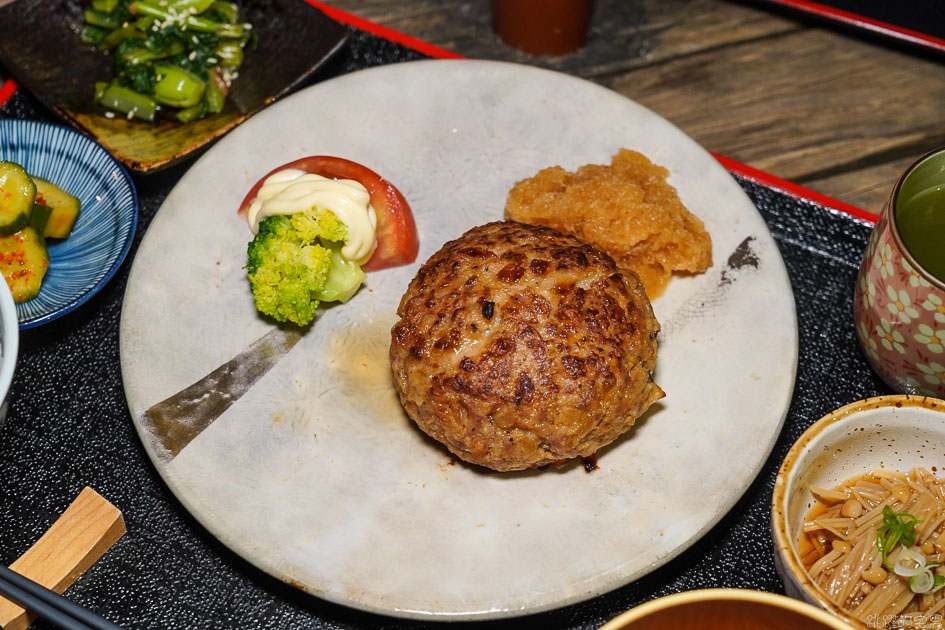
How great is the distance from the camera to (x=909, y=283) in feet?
9.21

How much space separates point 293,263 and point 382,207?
0.50 meters

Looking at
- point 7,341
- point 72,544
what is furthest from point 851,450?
point 7,341

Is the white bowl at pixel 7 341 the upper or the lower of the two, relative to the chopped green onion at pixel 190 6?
lower

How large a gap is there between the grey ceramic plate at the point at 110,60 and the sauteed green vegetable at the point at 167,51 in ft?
0.21

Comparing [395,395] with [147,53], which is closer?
[395,395]

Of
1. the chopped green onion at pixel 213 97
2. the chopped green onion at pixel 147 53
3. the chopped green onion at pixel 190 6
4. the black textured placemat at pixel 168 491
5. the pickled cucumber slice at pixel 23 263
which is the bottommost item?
the black textured placemat at pixel 168 491

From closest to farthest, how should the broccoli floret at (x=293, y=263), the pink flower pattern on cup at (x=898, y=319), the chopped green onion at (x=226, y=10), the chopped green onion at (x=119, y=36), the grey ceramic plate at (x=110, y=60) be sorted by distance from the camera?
the pink flower pattern on cup at (x=898, y=319), the broccoli floret at (x=293, y=263), the grey ceramic plate at (x=110, y=60), the chopped green onion at (x=119, y=36), the chopped green onion at (x=226, y=10)

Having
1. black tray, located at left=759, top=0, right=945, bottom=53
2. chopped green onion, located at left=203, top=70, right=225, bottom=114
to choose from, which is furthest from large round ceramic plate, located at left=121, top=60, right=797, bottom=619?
black tray, located at left=759, top=0, right=945, bottom=53

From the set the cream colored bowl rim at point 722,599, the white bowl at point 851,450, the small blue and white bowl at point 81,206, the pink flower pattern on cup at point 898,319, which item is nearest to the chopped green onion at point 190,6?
the small blue and white bowl at point 81,206

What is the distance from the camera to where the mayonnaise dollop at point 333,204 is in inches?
129

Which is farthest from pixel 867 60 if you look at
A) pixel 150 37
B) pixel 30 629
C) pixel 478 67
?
pixel 30 629

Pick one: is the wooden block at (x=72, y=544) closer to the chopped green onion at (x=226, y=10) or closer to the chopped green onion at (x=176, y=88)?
the chopped green onion at (x=176, y=88)

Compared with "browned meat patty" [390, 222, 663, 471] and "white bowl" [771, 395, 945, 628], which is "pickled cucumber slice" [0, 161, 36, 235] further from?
"white bowl" [771, 395, 945, 628]

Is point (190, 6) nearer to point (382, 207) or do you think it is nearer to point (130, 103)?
point (130, 103)
